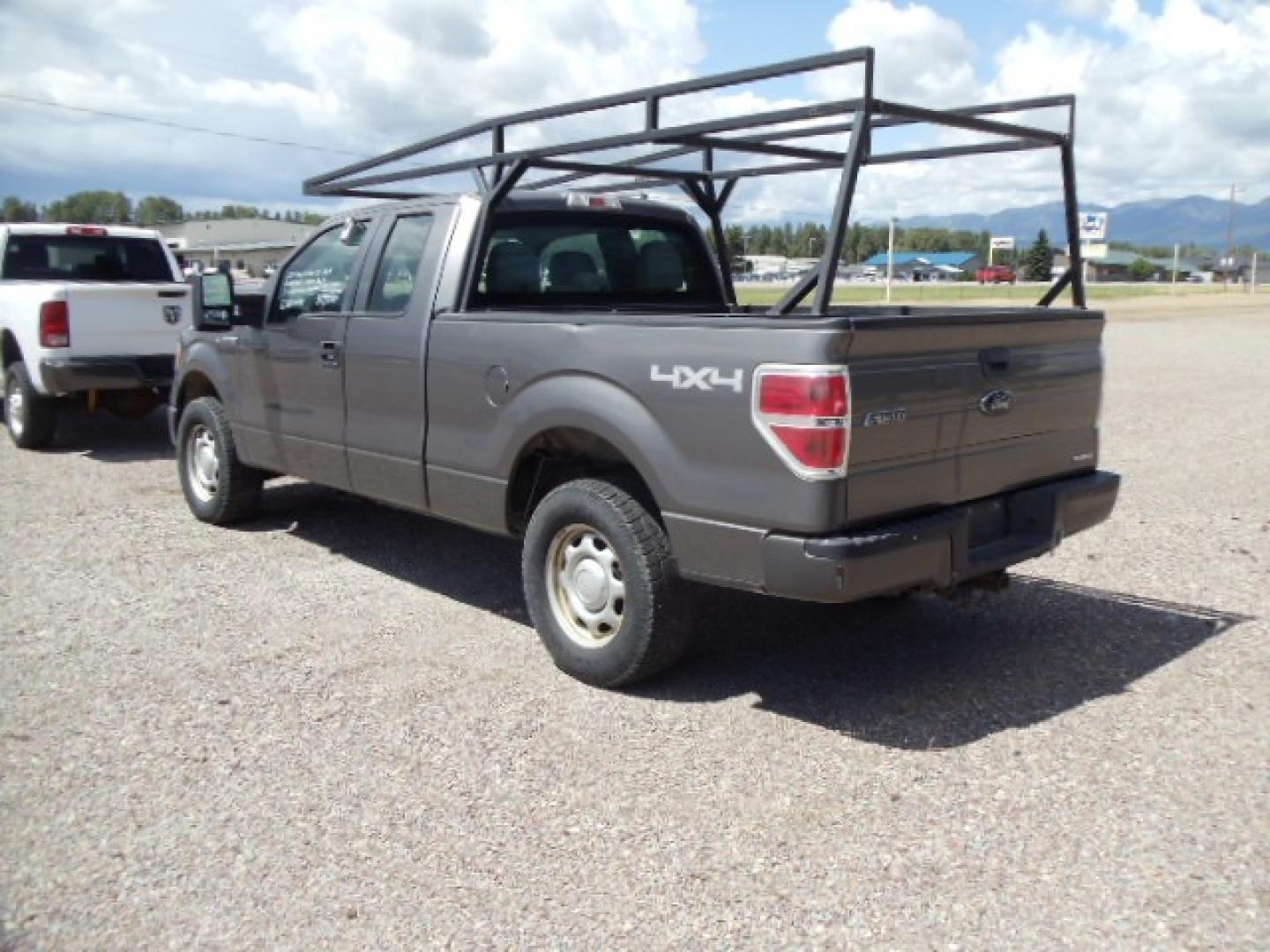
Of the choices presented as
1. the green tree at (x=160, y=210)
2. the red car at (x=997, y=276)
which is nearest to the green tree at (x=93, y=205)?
the green tree at (x=160, y=210)

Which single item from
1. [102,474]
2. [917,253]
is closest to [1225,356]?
[102,474]

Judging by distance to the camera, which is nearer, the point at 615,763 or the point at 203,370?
the point at 615,763

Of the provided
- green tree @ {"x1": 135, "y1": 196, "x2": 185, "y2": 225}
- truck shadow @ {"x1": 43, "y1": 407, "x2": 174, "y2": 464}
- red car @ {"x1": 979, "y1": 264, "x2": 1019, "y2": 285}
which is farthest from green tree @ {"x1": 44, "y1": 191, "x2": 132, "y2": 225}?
truck shadow @ {"x1": 43, "y1": 407, "x2": 174, "y2": 464}

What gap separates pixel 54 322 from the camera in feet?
32.3

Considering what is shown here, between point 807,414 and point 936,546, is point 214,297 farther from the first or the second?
point 936,546

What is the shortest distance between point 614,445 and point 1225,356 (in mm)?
20676

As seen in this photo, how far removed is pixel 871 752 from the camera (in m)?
4.12

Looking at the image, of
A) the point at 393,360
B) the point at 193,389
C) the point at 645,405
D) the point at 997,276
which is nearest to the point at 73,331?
the point at 193,389

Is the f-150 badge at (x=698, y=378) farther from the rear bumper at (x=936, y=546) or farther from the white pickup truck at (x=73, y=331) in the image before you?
the white pickup truck at (x=73, y=331)

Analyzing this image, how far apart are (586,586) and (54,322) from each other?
7.11m

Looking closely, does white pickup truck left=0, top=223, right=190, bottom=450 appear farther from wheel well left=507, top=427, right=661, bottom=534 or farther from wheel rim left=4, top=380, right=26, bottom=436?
wheel well left=507, top=427, right=661, bottom=534

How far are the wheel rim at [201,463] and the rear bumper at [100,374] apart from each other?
2.75 meters

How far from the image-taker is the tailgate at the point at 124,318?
991 cm

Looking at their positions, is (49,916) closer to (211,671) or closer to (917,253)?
(211,671)
